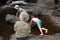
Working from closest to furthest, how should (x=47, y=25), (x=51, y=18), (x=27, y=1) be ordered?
(x=47, y=25), (x=51, y=18), (x=27, y=1)

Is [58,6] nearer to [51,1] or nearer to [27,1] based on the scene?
[51,1]

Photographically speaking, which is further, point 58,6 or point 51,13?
point 58,6

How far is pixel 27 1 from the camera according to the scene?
632 inches

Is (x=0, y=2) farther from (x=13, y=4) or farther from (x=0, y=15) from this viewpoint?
(x=0, y=15)

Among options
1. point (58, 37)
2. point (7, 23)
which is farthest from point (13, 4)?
point (58, 37)

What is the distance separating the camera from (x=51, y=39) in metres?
6.88

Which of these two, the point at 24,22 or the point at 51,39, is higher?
the point at 24,22

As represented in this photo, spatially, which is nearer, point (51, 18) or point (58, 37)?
point (58, 37)

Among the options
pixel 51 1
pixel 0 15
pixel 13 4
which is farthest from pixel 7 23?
pixel 51 1

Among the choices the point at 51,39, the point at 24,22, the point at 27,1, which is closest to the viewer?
the point at 24,22

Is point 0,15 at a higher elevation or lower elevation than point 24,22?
lower

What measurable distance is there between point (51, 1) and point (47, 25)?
5.49m

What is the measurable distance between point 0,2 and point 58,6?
18.6 feet

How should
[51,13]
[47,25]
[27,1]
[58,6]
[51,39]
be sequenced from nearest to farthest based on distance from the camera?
[51,39] → [47,25] → [51,13] → [58,6] → [27,1]
